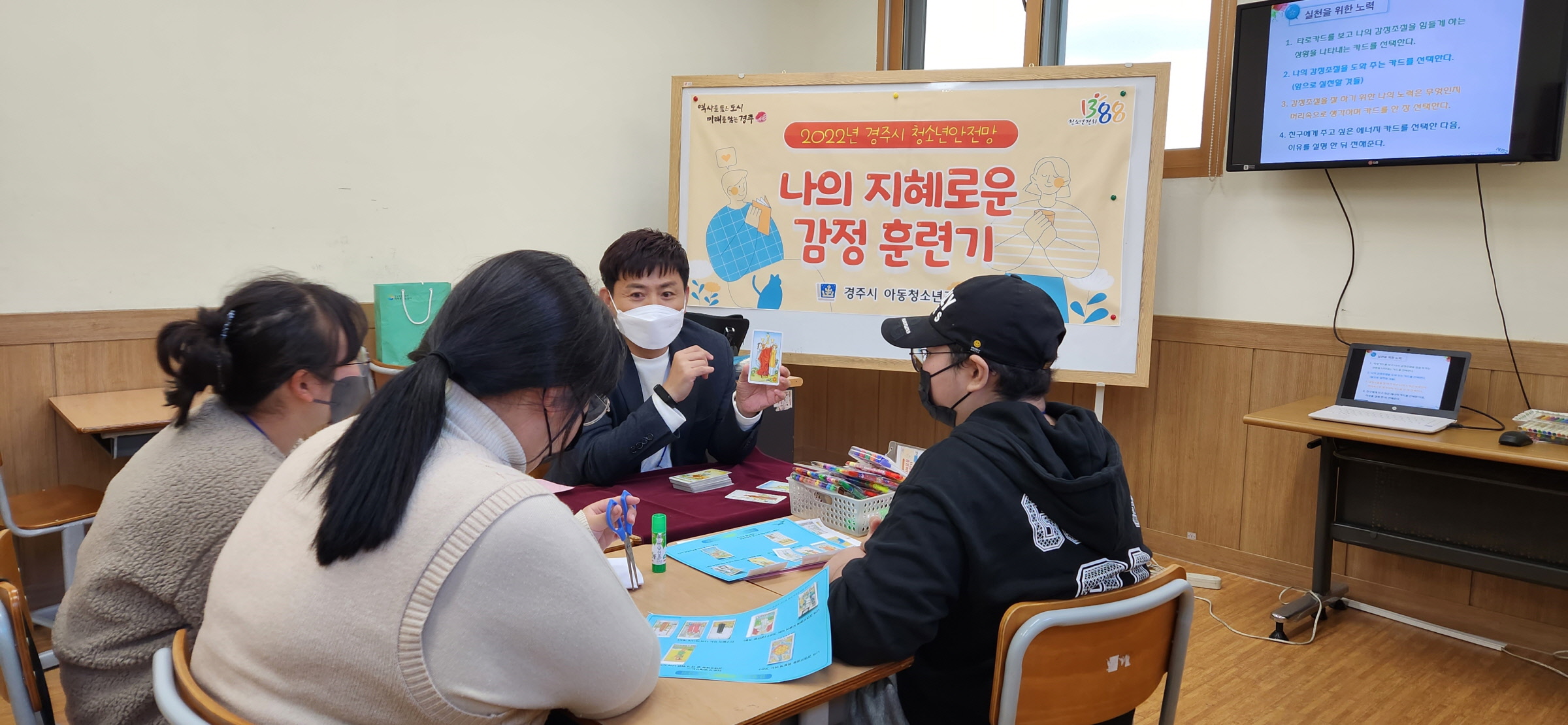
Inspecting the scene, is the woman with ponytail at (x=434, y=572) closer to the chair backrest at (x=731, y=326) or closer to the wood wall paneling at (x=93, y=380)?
the chair backrest at (x=731, y=326)

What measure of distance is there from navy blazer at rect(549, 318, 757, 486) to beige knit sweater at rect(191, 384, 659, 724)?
1265mm

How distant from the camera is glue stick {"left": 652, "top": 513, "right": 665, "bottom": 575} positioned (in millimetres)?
1698

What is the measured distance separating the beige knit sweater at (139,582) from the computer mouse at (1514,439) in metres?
3.24

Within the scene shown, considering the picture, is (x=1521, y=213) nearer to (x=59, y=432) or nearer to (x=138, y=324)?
(x=138, y=324)

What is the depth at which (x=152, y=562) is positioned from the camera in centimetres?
126

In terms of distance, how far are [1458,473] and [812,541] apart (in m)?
2.39

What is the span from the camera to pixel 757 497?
85.7 inches

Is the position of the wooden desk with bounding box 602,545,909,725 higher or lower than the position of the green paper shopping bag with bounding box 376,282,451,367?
lower

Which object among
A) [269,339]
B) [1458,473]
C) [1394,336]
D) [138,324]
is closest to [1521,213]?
[1394,336]

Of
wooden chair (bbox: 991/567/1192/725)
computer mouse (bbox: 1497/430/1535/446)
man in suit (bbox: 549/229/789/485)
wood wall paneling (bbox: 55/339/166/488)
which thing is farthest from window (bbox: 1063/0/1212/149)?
wood wall paneling (bbox: 55/339/166/488)

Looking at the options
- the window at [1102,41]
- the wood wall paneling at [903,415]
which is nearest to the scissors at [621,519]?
the window at [1102,41]

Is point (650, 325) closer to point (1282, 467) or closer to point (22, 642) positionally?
point (22, 642)

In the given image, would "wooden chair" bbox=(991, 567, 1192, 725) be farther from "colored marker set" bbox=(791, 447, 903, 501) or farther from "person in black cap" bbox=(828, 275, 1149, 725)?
"colored marker set" bbox=(791, 447, 903, 501)

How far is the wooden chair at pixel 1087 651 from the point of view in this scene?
130 cm
